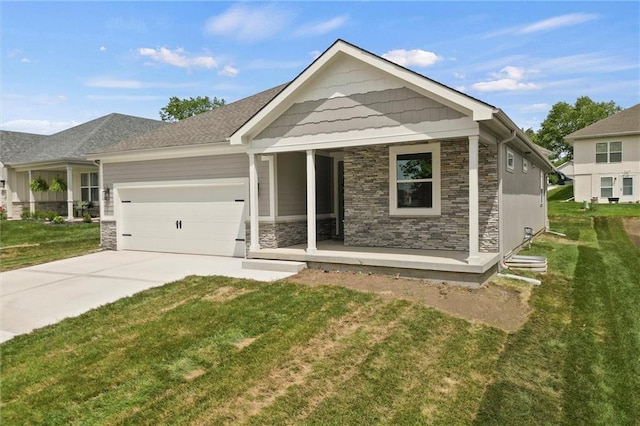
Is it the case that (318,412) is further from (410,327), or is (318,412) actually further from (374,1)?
(374,1)

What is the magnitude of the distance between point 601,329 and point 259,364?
16.0 ft

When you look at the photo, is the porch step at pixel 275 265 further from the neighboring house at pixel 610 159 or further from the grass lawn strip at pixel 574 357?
the neighboring house at pixel 610 159

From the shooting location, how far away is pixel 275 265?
362 inches

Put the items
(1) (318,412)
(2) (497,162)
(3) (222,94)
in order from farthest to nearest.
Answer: (3) (222,94)
(2) (497,162)
(1) (318,412)

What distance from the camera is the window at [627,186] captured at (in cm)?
2670

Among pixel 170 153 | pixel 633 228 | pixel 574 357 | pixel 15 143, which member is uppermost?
pixel 15 143

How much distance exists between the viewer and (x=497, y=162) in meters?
9.10

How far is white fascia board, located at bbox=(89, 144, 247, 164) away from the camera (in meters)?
11.2

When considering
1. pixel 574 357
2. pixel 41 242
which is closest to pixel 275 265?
pixel 574 357

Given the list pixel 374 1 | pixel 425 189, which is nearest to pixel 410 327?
pixel 425 189

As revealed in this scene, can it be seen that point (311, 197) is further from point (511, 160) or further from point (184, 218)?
point (511, 160)

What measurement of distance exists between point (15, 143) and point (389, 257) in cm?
2786

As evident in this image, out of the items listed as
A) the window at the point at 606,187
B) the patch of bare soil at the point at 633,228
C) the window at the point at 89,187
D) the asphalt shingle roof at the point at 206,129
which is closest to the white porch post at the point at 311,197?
the asphalt shingle roof at the point at 206,129

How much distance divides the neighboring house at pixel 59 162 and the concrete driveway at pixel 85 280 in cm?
1262
